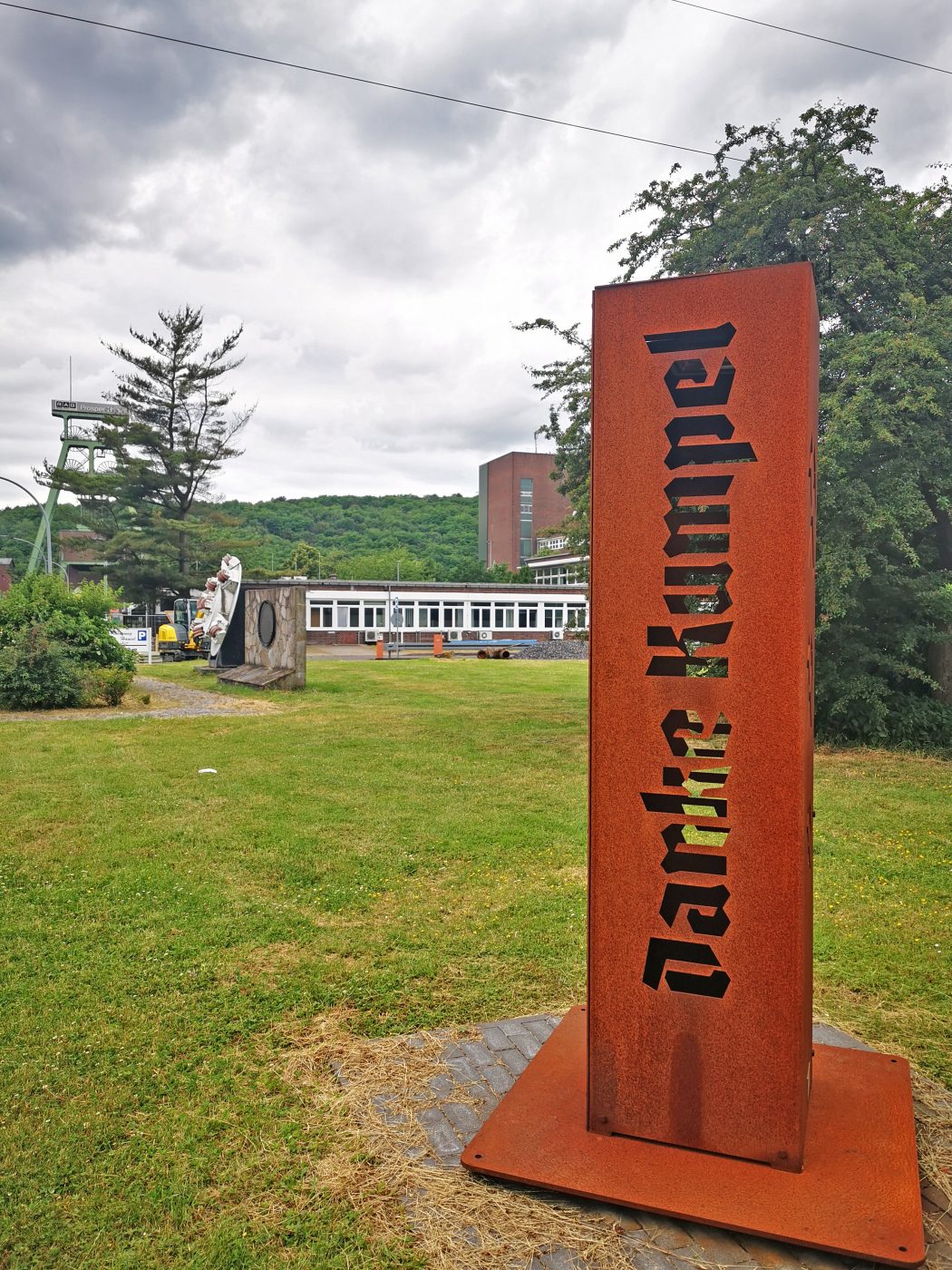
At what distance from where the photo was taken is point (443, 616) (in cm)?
4741

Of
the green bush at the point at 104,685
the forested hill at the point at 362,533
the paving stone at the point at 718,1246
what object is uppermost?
the forested hill at the point at 362,533

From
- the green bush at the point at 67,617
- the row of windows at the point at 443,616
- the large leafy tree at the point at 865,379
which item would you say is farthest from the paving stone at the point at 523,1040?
the row of windows at the point at 443,616

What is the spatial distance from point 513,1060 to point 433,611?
44.1m

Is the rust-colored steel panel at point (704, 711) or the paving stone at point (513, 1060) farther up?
the rust-colored steel panel at point (704, 711)

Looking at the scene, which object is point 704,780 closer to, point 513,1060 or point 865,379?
point 513,1060

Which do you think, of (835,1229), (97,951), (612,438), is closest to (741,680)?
(612,438)

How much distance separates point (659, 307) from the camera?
8.89 ft

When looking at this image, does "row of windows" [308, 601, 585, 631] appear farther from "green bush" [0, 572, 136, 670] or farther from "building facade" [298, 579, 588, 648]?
"green bush" [0, 572, 136, 670]

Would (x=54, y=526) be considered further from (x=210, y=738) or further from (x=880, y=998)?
(x=880, y=998)

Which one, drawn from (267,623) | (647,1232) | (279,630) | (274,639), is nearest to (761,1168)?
(647,1232)

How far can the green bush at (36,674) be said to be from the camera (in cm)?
1490

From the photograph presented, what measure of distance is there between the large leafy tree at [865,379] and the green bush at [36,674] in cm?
980

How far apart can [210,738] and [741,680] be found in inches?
405

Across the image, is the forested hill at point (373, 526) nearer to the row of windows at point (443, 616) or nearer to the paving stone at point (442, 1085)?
the row of windows at point (443, 616)
